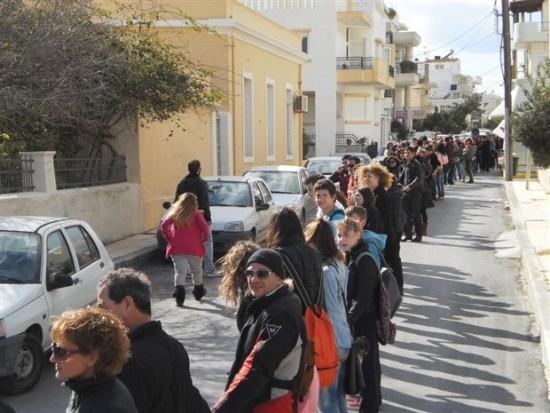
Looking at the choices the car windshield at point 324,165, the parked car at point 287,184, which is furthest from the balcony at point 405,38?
the parked car at point 287,184

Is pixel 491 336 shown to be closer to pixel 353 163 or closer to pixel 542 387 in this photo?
pixel 542 387

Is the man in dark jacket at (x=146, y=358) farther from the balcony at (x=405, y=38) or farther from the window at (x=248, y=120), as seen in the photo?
the balcony at (x=405, y=38)

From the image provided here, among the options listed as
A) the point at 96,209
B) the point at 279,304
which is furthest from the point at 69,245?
the point at 96,209

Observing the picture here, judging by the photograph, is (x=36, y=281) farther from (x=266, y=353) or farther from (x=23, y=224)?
(x=266, y=353)

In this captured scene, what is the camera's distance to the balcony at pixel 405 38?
223 feet

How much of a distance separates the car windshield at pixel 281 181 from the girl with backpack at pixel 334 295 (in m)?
12.8

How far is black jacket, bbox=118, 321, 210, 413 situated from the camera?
126 inches

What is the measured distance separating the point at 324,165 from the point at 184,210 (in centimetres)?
1372

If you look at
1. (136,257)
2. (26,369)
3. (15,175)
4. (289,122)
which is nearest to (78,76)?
(15,175)

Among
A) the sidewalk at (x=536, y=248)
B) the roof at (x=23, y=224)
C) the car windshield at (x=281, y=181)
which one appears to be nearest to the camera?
the roof at (x=23, y=224)

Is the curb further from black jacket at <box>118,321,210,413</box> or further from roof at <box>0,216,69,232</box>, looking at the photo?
black jacket at <box>118,321,210,413</box>

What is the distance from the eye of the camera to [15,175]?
13.1 meters

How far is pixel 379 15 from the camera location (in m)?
50.5

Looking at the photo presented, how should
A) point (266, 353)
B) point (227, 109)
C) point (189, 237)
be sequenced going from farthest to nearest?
point (227, 109) < point (189, 237) < point (266, 353)
